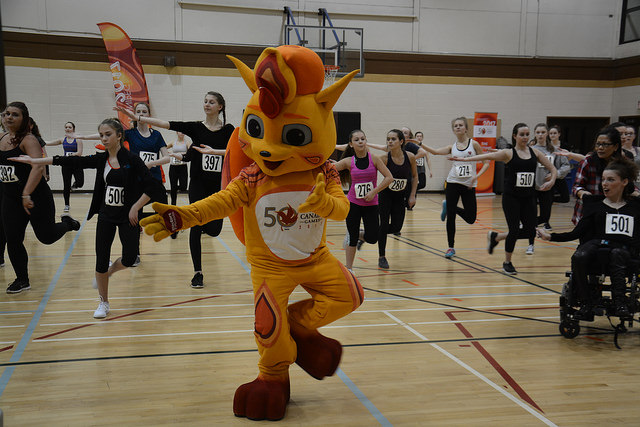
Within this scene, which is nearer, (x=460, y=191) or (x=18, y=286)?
(x=18, y=286)

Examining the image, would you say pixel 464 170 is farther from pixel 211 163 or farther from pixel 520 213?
pixel 211 163

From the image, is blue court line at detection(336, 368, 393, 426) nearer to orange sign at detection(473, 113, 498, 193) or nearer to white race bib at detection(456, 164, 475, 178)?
white race bib at detection(456, 164, 475, 178)

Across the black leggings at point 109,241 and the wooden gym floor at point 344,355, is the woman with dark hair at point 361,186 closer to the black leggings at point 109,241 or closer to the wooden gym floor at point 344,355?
the wooden gym floor at point 344,355

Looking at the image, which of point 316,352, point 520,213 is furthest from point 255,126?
point 520,213

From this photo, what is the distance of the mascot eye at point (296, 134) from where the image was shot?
11.1 ft

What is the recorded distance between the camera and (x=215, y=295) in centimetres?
646

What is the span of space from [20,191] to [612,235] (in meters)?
5.81

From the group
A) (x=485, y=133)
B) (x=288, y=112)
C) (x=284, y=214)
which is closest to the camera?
(x=288, y=112)

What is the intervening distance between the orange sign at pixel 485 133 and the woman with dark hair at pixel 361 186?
11.9m

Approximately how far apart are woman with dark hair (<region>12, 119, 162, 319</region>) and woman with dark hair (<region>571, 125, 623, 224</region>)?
418 cm

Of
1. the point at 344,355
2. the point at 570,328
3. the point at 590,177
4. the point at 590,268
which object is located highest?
the point at 590,177

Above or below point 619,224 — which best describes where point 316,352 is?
below

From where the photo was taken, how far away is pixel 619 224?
4.91 meters

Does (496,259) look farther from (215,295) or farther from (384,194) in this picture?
(215,295)
